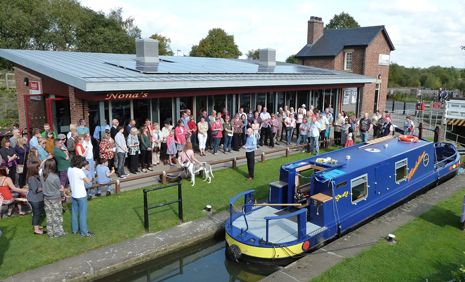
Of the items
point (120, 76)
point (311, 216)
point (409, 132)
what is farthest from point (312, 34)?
point (311, 216)

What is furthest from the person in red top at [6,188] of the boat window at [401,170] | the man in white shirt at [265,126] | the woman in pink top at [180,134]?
the man in white shirt at [265,126]

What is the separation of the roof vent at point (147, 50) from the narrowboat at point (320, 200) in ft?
33.1

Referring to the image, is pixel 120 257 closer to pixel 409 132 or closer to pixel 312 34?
pixel 409 132

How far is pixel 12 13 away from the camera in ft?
122

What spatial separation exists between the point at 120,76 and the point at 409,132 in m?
14.3

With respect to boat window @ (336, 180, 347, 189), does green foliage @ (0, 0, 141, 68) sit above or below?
above

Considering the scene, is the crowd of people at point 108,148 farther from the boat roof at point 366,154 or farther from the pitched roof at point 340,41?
the pitched roof at point 340,41

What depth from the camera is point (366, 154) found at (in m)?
10.6

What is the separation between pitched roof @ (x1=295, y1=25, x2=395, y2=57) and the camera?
29.7 metres

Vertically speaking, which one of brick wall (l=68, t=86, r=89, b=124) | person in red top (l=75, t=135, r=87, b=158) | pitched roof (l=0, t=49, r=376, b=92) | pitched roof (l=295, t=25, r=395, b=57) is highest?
pitched roof (l=295, t=25, r=395, b=57)

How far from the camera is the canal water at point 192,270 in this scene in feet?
24.9

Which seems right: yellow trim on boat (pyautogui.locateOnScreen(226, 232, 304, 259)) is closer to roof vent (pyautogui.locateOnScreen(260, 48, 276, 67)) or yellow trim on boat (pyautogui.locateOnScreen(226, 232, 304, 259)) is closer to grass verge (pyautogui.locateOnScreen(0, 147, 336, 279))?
grass verge (pyautogui.locateOnScreen(0, 147, 336, 279))

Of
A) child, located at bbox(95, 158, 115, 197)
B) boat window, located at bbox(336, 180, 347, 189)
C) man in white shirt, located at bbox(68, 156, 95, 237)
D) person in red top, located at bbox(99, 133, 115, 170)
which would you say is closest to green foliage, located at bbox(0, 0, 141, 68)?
person in red top, located at bbox(99, 133, 115, 170)

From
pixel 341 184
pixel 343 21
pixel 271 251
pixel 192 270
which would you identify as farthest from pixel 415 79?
pixel 192 270
